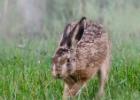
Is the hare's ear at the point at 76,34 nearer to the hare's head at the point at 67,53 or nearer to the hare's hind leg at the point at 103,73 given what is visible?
the hare's head at the point at 67,53

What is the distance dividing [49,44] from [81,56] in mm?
4576

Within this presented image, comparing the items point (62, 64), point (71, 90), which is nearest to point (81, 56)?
point (71, 90)

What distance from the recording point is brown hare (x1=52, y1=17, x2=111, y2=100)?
23.0ft

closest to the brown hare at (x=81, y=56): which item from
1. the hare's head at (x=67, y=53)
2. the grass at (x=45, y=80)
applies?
the hare's head at (x=67, y=53)

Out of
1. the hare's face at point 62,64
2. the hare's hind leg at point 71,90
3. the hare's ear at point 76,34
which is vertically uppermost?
the hare's ear at point 76,34

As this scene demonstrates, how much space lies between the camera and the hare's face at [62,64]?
6.85 m

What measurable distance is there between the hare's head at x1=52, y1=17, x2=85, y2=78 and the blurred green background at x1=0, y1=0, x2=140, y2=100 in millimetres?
420

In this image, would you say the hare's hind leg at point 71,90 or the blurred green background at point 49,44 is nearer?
the hare's hind leg at point 71,90

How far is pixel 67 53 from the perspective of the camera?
279 inches

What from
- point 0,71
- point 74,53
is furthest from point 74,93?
point 0,71

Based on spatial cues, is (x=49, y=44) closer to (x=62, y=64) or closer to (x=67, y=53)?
(x=67, y=53)

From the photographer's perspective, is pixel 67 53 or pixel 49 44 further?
pixel 49 44

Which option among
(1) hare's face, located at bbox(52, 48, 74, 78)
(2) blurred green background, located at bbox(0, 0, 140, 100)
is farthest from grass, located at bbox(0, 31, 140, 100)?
(1) hare's face, located at bbox(52, 48, 74, 78)

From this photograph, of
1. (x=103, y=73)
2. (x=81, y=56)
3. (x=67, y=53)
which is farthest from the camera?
(x=103, y=73)
